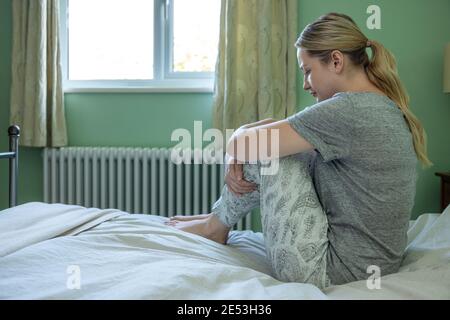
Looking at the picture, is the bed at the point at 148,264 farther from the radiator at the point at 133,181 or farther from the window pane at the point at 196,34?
the window pane at the point at 196,34

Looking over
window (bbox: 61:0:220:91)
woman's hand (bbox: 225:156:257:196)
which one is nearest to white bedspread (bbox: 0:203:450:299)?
woman's hand (bbox: 225:156:257:196)

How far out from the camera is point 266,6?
238 cm

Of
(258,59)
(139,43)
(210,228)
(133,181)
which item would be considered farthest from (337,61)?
(139,43)

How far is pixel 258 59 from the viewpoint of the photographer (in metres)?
2.43

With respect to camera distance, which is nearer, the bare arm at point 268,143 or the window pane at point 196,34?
the bare arm at point 268,143

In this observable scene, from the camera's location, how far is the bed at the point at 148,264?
2.70 ft

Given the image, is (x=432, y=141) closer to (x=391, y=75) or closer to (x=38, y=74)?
(x=391, y=75)

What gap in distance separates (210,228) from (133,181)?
1.31 m

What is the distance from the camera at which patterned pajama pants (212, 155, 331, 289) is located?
1028 millimetres

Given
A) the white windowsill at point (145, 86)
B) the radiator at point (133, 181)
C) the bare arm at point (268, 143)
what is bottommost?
the radiator at point (133, 181)

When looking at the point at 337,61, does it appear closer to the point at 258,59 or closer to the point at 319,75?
the point at 319,75

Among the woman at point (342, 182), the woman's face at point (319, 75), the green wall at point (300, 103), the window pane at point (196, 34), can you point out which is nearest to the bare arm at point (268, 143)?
the woman at point (342, 182)

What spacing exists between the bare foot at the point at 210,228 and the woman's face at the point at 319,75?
48 centimetres

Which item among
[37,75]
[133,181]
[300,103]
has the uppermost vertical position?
[37,75]
